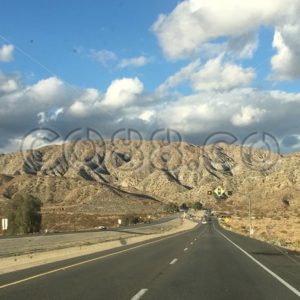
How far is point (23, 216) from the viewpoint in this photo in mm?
87875

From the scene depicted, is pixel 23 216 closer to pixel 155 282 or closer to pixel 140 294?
pixel 155 282

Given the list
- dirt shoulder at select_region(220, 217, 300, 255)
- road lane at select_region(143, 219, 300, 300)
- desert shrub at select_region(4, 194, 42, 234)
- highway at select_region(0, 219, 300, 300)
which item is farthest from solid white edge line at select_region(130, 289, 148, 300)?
desert shrub at select_region(4, 194, 42, 234)

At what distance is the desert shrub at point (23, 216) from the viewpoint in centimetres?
8631

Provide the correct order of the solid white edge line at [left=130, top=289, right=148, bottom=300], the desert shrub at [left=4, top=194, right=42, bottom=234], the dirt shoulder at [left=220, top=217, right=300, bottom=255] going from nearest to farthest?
the solid white edge line at [left=130, top=289, right=148, bottom=300], the dirt shoulder at [left=220, top=217, right=300, bottom=255], the desert shrub at [left=4, top=194, right=42, bottom=234]

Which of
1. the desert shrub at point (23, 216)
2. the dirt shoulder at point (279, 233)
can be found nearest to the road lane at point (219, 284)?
the dirt shoulder at point (279, 233)

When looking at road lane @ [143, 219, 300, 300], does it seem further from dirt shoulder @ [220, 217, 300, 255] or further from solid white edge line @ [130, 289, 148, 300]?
dirt shoulder @ [220, 217, 300, 255]

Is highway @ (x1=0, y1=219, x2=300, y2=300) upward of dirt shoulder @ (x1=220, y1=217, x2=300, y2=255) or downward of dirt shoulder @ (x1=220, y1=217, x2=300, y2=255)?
upward

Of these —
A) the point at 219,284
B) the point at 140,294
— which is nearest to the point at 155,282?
the point at 219,284

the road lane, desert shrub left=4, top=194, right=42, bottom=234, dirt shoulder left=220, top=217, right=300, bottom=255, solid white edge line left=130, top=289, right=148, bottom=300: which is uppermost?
desert shrub left=4, top=194, right=42, bottom=234

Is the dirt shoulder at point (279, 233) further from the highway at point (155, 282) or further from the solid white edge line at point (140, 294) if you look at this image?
the solid white edge line at point (140, 294)

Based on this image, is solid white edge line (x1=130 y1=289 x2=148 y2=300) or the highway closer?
solid white edge line (x1=130 y1=289 x2=148 y2=300)

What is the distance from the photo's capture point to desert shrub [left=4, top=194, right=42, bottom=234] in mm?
86312

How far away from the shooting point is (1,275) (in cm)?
1730

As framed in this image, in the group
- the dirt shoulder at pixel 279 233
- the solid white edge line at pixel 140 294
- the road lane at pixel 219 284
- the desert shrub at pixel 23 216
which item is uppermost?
the desert shrub at pixel 23 216
